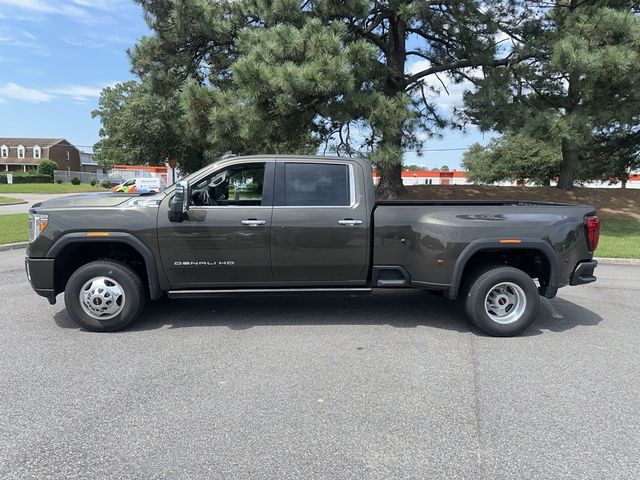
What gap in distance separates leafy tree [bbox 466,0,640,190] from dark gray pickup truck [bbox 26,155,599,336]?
25.3ft

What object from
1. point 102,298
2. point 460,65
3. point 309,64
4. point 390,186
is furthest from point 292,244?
point 460,65

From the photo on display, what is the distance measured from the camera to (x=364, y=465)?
2.95 m

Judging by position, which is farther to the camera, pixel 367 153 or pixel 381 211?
pixel 367 153

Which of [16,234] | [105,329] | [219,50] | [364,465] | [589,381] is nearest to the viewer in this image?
[364,465]

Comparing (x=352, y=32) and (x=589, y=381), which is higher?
(x=352, y=32)

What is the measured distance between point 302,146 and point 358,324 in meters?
11.8

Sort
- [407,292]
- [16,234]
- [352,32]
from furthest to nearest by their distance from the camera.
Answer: [352,32] < [16,234] < [407,292]

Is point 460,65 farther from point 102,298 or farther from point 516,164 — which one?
point 516,164

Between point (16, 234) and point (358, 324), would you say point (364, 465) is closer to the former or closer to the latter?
point (358, 324)

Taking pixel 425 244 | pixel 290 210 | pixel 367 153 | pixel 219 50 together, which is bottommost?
pixel 425 244

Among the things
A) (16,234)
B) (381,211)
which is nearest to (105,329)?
(381,211)

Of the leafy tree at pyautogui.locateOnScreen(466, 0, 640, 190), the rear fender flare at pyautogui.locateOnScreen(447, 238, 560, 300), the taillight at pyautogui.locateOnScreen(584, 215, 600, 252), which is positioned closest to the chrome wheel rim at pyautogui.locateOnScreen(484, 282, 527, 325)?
the rear fender flare at pyautogui.locateOnScreen(447, 238, 560, 300)

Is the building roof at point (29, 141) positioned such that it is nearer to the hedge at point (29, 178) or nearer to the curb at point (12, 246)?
the hedge at point (29, 178)

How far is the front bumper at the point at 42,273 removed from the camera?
16.9 feet
